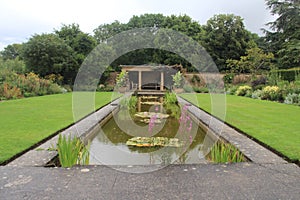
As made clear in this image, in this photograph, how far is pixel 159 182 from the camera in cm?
238

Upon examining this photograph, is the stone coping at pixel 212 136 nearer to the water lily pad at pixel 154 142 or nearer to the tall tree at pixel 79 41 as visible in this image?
Result: the water lily pad at pixel 154 142

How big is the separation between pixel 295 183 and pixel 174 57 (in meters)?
24.7

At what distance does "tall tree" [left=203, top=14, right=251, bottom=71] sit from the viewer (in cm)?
2608

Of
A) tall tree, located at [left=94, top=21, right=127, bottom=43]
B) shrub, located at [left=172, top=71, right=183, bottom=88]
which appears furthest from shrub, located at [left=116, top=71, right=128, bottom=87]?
tall tree, located at [left=94, top=21, right=127, bottom=43]

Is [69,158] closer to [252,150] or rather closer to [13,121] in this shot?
[252,150]

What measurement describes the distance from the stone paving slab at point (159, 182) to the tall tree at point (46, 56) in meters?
19.2


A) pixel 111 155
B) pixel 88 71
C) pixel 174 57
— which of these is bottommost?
pixel 111 155

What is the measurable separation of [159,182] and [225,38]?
26378 mm

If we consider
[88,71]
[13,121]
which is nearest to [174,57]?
[88,71]

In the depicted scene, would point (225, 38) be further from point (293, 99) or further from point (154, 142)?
point (154, 142)

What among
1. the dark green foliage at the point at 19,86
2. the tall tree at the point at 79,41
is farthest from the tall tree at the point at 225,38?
the dark green foliage at the point at 19,86

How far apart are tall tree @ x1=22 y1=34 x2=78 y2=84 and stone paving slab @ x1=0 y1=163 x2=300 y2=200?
62.9 ft

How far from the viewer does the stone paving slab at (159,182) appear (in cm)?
211

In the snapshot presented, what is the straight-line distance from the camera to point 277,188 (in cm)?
225
